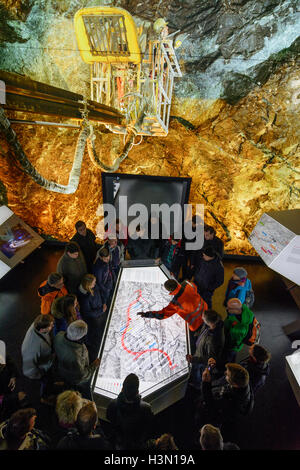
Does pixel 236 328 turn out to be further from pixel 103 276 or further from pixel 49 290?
pixel 49 290

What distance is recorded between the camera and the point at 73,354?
94.7 inches

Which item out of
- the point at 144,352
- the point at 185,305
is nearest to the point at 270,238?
the point at 185,305

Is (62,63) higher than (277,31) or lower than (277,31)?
lower

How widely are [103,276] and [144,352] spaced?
146 cm

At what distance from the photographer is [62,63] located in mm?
5895

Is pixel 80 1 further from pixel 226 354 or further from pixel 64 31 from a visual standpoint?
pixel 226 354

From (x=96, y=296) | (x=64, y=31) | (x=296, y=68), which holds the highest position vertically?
(x=64, y=31)

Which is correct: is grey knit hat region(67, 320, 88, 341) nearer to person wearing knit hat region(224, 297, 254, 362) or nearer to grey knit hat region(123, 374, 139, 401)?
grey knit hat region(123, 374, 139, 401)

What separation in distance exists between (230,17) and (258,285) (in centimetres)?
665

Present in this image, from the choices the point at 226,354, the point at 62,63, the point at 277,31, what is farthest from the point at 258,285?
the point at 62,63

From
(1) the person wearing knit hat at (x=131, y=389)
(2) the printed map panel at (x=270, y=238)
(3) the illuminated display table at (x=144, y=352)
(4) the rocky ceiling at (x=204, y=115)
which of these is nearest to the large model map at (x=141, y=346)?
(3) the illuminated display table at (x=144, y=352)

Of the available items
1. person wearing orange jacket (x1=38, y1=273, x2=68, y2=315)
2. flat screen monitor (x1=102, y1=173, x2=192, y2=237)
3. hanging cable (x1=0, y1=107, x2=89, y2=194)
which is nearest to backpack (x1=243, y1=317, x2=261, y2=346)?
person wearing orange jacket (x1=38, y1=273, x2=68, y2=315)

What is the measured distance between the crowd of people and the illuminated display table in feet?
0.52

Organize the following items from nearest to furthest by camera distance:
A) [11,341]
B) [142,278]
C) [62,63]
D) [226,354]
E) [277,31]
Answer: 1. [226,354]
2. [11,341]
3. [142,278]
4. [277,31]
5. [62,63]
